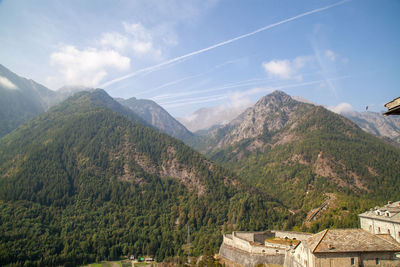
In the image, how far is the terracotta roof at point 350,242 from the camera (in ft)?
→ 136

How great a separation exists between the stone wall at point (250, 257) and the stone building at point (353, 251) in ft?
73.7

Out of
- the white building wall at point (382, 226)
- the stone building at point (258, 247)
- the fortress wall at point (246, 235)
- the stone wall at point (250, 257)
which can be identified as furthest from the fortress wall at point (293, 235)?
the white building wall at point (382, 226)

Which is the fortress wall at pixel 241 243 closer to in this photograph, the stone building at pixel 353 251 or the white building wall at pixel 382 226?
the white building wall at pixel 382 226

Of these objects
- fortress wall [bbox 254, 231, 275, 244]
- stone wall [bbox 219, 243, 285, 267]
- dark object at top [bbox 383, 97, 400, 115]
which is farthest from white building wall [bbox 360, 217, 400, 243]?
dark object at top [bbox 383, 97, 400, 115]

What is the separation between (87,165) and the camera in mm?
186000

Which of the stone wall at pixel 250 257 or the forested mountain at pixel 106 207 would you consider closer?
the stone wall at pixel 250 257

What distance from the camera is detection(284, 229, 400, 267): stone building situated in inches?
1625

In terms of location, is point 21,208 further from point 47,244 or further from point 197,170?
point 197,170

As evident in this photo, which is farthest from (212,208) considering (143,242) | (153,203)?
(143,242)

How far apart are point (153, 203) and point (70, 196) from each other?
44.4 metres

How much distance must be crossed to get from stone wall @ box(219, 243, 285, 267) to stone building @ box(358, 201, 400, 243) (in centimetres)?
1946

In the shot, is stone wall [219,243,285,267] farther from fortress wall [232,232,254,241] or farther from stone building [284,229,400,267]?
stone building [284,229,400,267]

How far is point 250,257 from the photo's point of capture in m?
70.1

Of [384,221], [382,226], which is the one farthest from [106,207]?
[384,221]
